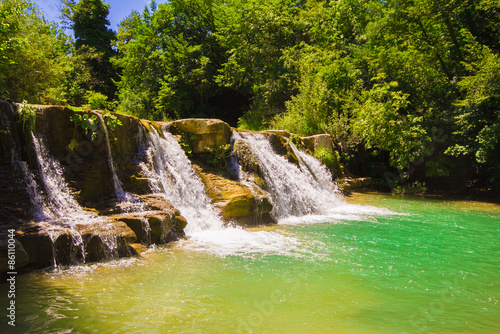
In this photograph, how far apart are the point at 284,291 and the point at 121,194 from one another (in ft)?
15.6

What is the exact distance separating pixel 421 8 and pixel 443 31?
1966 mm

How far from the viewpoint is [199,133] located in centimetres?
1059

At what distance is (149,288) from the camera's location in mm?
4473

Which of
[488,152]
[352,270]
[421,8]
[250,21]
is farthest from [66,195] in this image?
[250,21]

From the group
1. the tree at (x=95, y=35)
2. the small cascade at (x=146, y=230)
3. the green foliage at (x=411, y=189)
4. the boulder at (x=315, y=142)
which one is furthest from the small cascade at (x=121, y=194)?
the tree at (x=95, y=35)

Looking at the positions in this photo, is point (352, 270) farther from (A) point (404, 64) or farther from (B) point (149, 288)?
(A) point (404, 64)

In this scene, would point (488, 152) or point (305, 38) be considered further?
point (305, 38)

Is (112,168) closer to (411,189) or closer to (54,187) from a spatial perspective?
(54,187)

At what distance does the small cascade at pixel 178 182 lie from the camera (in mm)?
8380

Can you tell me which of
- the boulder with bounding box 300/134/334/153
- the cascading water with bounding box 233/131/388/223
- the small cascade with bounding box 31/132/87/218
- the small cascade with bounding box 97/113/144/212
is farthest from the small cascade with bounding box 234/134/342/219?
the small cascade with bounding box 31/132/87/218

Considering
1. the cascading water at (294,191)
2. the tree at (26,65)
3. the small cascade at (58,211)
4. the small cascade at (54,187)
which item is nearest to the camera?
the small cascade at (58,211)

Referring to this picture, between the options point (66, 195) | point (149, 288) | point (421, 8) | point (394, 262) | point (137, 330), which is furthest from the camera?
point (421, 8)

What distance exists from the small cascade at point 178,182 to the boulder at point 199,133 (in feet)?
1.71

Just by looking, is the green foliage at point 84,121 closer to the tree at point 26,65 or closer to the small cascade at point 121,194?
the small cascade at point 121,194
